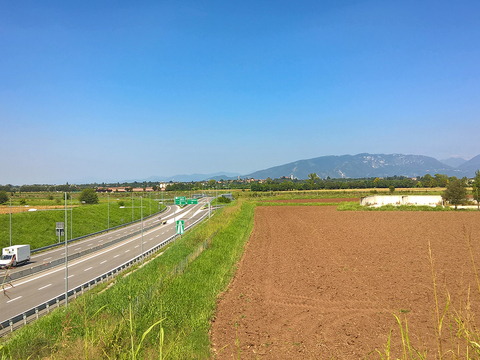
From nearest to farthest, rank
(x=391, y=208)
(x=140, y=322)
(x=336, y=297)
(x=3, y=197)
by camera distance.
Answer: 1. (x=140, y=322)
2. (x=336, y=297)
3. (x=3, y=197)
4. (x=391, y=208)

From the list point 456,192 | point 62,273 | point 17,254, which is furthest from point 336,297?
point 456,192

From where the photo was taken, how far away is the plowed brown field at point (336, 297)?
981cm

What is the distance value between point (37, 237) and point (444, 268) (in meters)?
50.0

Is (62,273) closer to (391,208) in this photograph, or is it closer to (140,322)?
(140,322)

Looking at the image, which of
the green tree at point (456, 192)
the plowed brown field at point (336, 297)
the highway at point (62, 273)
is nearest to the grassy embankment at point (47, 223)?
the highway at point (62, 273)

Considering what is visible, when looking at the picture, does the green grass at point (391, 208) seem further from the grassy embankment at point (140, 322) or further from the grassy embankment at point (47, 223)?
the grassy embankment at point (140, 322)

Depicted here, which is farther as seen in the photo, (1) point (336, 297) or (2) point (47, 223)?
(2) point (47, 223)

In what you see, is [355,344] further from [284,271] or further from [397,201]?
[397,201]

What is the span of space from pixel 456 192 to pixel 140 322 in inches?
2593

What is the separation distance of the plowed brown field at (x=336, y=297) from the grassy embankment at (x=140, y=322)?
81cm

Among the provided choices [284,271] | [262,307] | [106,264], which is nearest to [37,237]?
[106,264]

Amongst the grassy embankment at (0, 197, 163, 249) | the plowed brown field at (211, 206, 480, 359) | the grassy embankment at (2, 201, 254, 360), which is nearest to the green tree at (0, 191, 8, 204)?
the grassy embankment at (0, 197, 163, 249)

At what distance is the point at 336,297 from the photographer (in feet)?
47.3

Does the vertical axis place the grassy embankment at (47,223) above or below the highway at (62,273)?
above
